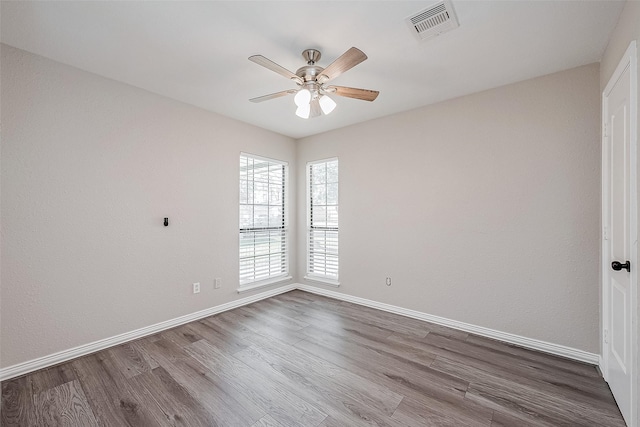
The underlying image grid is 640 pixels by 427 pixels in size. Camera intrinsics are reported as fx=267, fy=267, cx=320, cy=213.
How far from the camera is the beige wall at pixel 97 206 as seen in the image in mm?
2186

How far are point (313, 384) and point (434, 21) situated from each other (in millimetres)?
2798

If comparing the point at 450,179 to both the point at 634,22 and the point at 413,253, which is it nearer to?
the point at 413,253

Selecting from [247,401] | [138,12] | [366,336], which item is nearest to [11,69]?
[138,12]

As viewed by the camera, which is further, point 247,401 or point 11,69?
point 11,69

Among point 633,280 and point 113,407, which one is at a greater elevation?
point 633,280

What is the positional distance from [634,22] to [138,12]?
3.09 m

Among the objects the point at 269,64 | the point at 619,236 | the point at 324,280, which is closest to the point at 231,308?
the point at 324,280

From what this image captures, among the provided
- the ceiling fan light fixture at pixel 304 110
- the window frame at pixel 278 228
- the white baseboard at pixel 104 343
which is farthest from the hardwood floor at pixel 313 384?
the ceiling fan light fixture at pixel 304 110

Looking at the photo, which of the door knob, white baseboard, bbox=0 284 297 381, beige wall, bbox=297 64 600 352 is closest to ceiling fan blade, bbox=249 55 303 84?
beige wall, bbox=297 64 600 352

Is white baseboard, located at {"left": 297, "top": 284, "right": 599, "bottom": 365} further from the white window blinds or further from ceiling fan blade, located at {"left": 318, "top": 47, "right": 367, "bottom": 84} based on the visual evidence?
ceiling fan blade, located at {"left": 318, "top": 47, "right": 367, "bottom": 84}

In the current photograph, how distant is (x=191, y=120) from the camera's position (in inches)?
130

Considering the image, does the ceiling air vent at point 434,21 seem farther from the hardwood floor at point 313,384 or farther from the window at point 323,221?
the hardwood floor at point 313,384

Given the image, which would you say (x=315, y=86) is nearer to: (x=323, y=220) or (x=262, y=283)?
(x=323, y=220)

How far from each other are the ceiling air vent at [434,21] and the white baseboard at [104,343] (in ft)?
12.1
